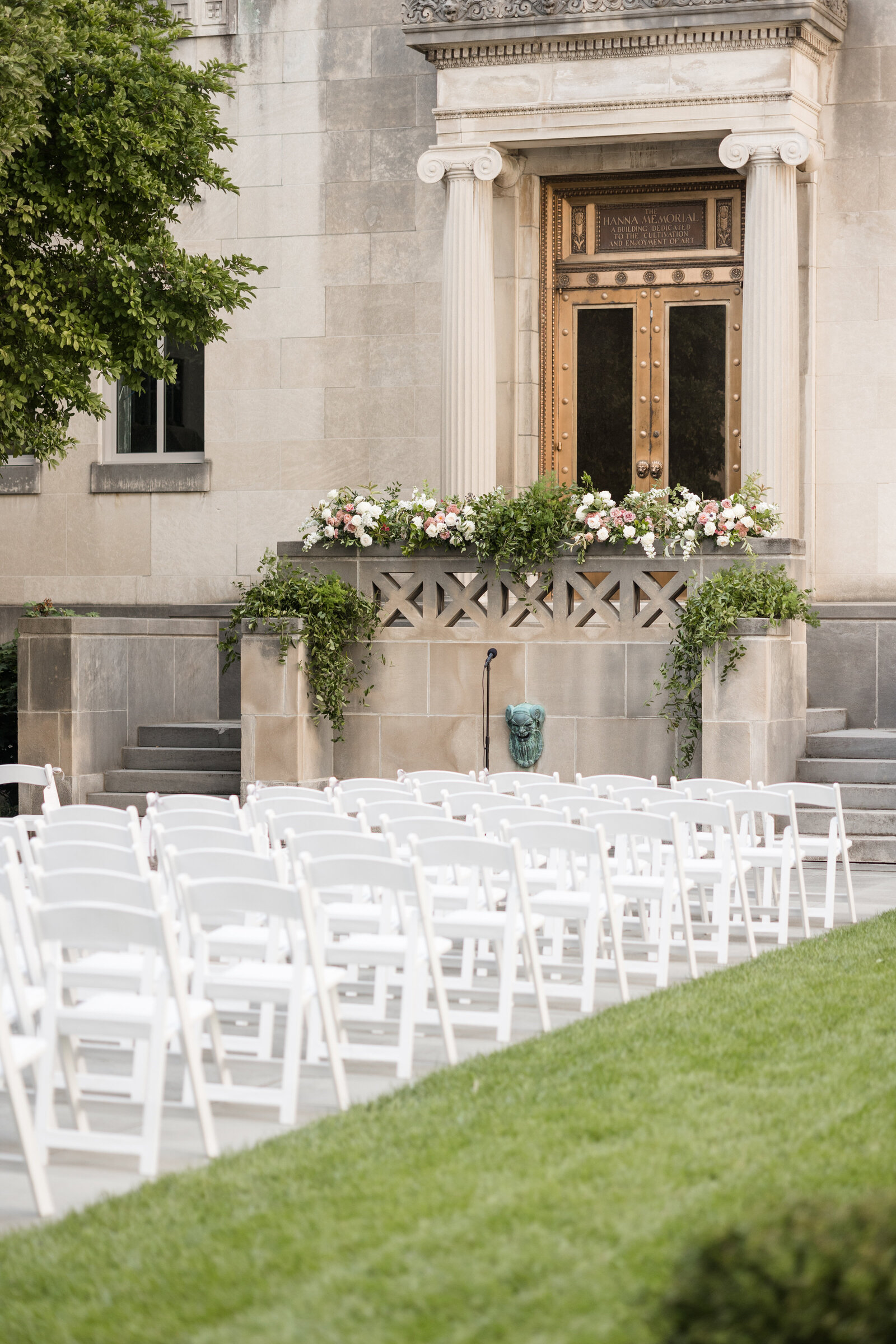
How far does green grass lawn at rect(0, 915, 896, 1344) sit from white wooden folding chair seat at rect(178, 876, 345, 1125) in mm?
303

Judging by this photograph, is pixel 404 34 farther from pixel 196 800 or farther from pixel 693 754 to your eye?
pixel 196 800

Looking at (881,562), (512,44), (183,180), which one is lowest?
(881,562)

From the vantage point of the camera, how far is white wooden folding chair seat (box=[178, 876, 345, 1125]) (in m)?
6.67

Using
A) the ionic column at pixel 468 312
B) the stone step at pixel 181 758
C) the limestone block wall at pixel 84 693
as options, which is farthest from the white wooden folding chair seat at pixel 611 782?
the ionic column at pixel 468 312

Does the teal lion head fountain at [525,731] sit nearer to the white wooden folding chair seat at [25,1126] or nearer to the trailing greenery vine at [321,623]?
the trailing greenery vine at [321,623]

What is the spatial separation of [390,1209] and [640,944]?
536cm

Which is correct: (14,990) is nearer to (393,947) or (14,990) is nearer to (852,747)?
(393,947)

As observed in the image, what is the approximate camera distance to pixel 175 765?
18.3 meters

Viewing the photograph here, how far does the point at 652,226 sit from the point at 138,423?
7.12m

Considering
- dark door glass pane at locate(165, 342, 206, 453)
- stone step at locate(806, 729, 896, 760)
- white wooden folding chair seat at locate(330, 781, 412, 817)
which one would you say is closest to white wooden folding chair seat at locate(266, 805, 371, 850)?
white wooden folding chair seat at locate(330, 781, 412, 817)

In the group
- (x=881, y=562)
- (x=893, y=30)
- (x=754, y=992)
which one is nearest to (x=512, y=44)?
(x=893, y=30)

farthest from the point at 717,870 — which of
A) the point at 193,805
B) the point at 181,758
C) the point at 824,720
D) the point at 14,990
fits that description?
the point at 181,758

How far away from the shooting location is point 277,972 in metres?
7.28

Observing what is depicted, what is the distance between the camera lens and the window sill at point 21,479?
76.5 feet
